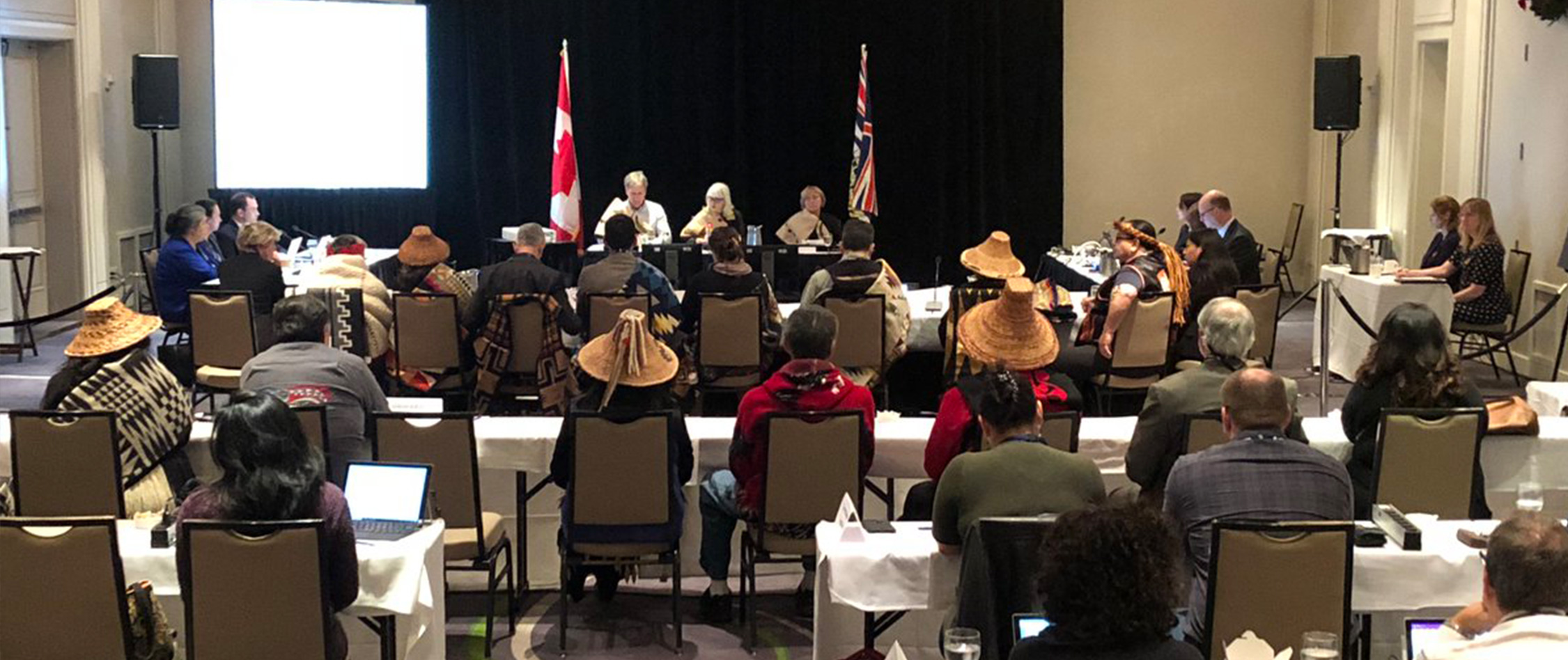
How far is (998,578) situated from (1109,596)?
4.03 ft

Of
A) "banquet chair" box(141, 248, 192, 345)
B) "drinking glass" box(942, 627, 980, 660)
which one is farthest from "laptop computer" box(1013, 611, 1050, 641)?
"banquet chair" box(141, 248, 192, 345)

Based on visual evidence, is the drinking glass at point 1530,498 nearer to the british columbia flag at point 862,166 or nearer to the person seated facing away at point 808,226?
the person seated facing away at point 808,226

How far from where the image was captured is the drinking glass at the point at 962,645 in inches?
146

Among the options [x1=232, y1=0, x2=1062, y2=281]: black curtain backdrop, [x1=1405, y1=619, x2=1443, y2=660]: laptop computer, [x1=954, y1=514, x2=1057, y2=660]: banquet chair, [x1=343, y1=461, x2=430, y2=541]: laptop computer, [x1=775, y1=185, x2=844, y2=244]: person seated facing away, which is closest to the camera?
[x1=1405, y1=619, x2=1443, y2=660]: laptop computer

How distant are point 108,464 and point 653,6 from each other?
383 inches

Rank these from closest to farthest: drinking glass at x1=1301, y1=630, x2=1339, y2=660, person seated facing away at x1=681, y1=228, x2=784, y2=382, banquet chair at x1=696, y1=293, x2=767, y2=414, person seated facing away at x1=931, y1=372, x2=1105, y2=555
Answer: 1. drinking glass at x1=1301, y1=630, x2=1339, y2=660
2. person seated facing away at x1=931, y1=372, x2=1105, y2=555
3. banquet chair at x1=696, y1=293, x2=767, y2=414
4. person seated facing away at x1=681, y1=228, x2=784, y2=382

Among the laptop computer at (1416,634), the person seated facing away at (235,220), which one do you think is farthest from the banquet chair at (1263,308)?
the person seated facing away at (235,220)

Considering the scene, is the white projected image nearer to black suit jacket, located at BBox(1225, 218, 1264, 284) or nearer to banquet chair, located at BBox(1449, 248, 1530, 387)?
black suit jacket, located at BBox(1225, 218, 1264, 284)

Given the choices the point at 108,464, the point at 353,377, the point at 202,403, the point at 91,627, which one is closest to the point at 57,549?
the point at 91,627

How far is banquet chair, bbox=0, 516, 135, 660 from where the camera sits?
14.3ft

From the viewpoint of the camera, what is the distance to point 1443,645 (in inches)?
126

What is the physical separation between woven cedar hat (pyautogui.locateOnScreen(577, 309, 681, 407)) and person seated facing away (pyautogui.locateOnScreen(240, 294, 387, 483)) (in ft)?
2.42

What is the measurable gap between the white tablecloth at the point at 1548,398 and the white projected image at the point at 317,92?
376 inches

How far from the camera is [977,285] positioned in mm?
8602
